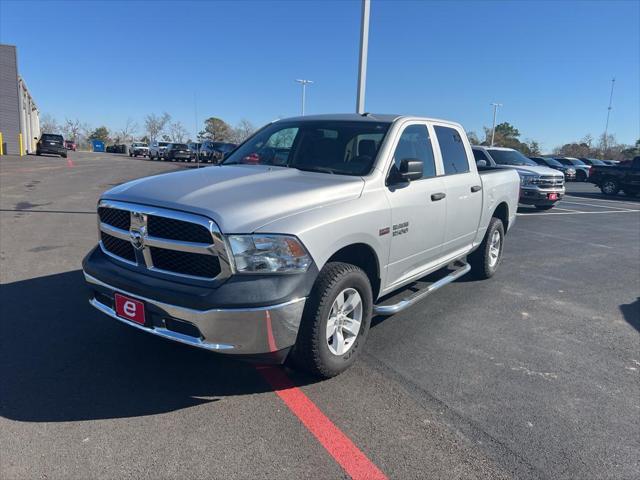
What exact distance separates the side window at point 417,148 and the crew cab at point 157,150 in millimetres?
40871

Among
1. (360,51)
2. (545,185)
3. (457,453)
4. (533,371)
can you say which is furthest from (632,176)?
(457,453)

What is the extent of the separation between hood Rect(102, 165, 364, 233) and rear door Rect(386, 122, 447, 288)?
1.66ft

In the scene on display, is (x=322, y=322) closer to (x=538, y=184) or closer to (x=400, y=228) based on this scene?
(x=400, y=228)

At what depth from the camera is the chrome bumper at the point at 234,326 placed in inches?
112

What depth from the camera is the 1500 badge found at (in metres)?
3.91

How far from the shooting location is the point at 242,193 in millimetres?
3271

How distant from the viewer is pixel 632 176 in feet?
76.5

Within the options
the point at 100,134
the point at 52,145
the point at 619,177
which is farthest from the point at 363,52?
the point at 100,134

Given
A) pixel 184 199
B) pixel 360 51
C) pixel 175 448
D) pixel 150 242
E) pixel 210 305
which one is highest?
pixel 360 51

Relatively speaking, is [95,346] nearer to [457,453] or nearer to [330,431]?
[330,431]

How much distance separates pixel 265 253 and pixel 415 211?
69.2 inches

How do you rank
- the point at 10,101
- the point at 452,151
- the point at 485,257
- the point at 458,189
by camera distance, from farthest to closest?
the point at 10,101, the point at 485,257, the point at 452,151, the point at 458,189

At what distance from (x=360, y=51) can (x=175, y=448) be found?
38.8 ft

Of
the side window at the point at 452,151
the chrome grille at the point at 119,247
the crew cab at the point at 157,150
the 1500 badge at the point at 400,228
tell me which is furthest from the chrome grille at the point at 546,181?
the crew cab at the point at 157,150
